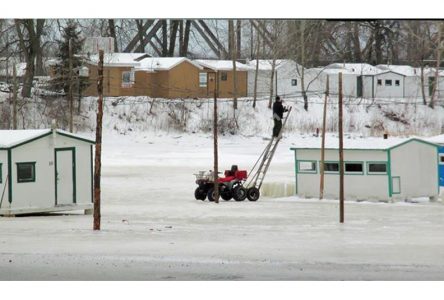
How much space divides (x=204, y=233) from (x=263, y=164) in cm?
83

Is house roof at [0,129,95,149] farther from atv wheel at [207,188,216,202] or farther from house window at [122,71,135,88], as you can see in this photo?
atv wheel at [207,188,216,202]

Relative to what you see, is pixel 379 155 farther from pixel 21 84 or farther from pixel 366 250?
pixel 21 84

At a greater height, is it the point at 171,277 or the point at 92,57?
the point at 92,57

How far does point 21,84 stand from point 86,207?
1.43m

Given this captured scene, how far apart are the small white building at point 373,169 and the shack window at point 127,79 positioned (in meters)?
1.58

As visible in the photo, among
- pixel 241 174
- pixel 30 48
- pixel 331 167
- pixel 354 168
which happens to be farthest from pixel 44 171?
pixel 354 168

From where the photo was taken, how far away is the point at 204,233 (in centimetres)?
1958

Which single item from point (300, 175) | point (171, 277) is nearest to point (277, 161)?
point (300, 175)

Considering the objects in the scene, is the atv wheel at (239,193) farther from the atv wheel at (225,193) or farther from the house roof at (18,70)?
the house roof at (18,70)

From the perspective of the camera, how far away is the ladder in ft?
64.8

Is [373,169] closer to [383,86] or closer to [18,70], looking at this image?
[383,86]

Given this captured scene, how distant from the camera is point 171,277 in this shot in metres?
19.1

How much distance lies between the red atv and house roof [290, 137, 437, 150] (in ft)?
1.84

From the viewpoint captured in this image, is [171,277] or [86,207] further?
[86,207]
